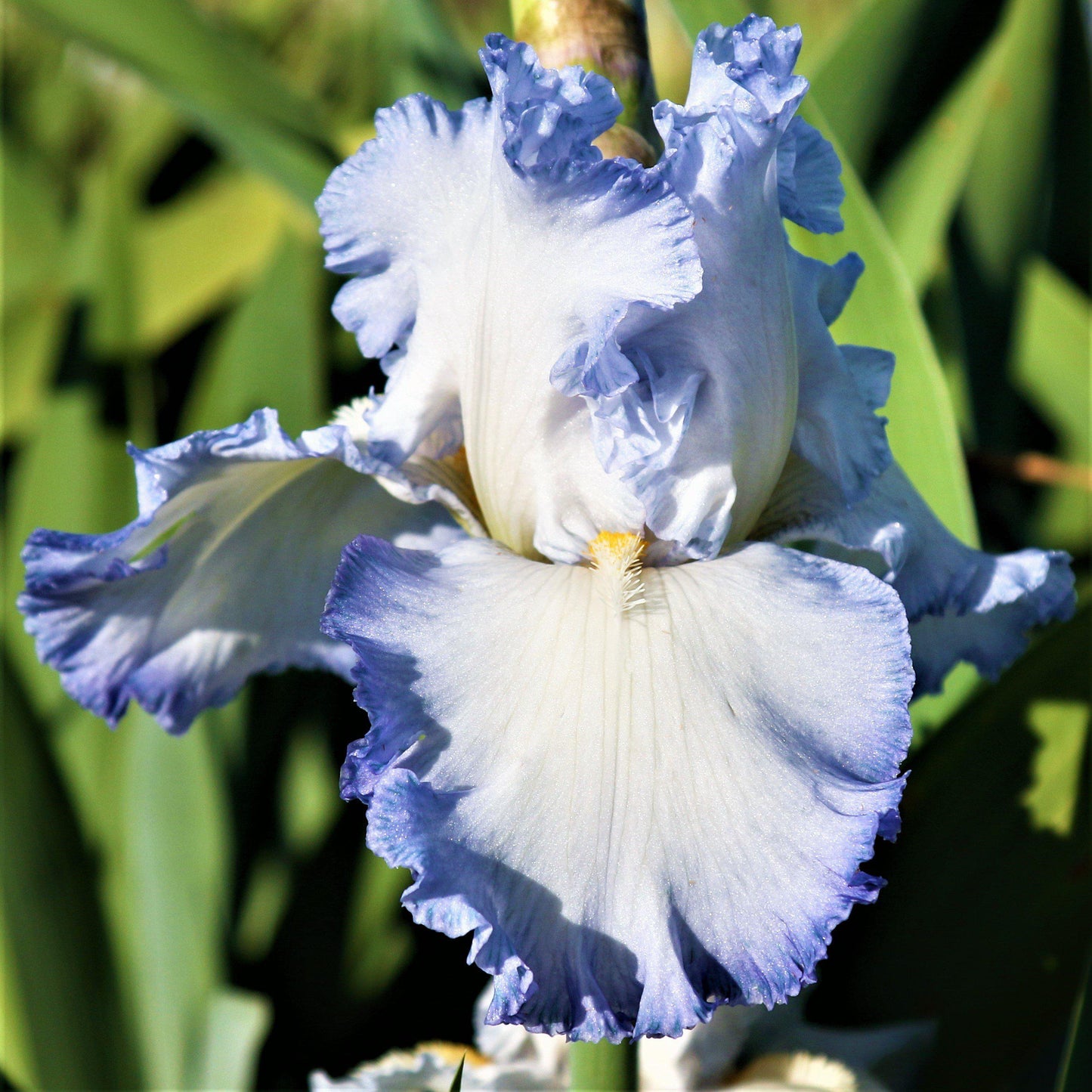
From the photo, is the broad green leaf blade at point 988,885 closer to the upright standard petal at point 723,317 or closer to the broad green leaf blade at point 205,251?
the upright standard petal at point 723,317

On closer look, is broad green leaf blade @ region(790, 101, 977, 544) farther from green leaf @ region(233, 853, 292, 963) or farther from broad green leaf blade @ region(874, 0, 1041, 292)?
green leaf @ region(233, 853, 292, 963)

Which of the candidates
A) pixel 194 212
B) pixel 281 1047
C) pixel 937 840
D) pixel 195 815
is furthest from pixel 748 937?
pixel 194 212

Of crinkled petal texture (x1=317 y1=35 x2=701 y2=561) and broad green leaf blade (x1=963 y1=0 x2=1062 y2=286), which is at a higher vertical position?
crinkled petal texture (x1=317 y1=35 x2=701 y2=561)

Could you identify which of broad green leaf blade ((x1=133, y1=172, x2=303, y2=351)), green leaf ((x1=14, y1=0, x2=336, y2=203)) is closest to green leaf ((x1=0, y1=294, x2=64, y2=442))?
broad green leaf blade ((x1=133, y1=172, x2=303, y2=351))

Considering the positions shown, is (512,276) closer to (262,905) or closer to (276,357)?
(276,357)

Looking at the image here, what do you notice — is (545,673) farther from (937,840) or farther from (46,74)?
(46,74)

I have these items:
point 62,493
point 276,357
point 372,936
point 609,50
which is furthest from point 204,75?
point 372,936
